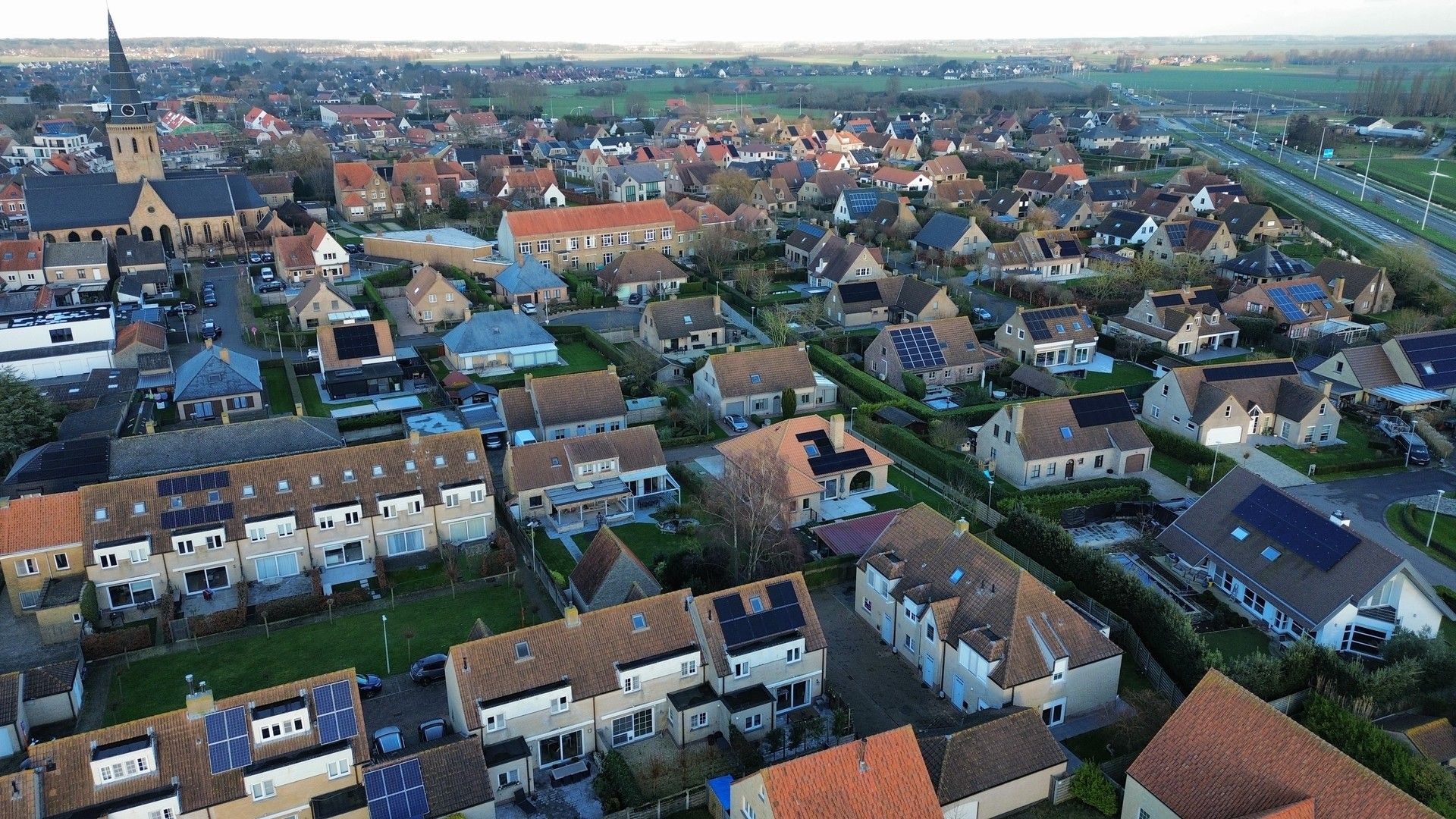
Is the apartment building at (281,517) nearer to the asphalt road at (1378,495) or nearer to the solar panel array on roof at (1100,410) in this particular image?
the solar panel array on roof at (1100,410)

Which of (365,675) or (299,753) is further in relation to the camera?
(365,675)

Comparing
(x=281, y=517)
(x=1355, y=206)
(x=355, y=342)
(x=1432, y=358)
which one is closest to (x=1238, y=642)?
(x=1432, y=358)

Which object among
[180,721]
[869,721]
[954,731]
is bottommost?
[869,721]

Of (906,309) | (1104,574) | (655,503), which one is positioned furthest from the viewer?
(906,309)

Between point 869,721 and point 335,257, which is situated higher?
point 335,257

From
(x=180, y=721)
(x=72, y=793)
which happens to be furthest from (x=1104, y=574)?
(x=72, y=793)

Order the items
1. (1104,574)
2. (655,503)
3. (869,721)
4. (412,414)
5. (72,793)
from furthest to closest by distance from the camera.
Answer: (412,414), (655,503), (1104,574), (869,721), (72,793)

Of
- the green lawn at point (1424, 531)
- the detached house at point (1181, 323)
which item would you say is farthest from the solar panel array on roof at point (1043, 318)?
the green lawn at point (1424, 531)

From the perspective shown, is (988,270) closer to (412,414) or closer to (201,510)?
(412,414)

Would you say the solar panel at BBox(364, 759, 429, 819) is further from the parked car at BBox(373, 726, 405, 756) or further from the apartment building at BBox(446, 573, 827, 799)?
the parked car at BBox(373, 726, 405, 756)
